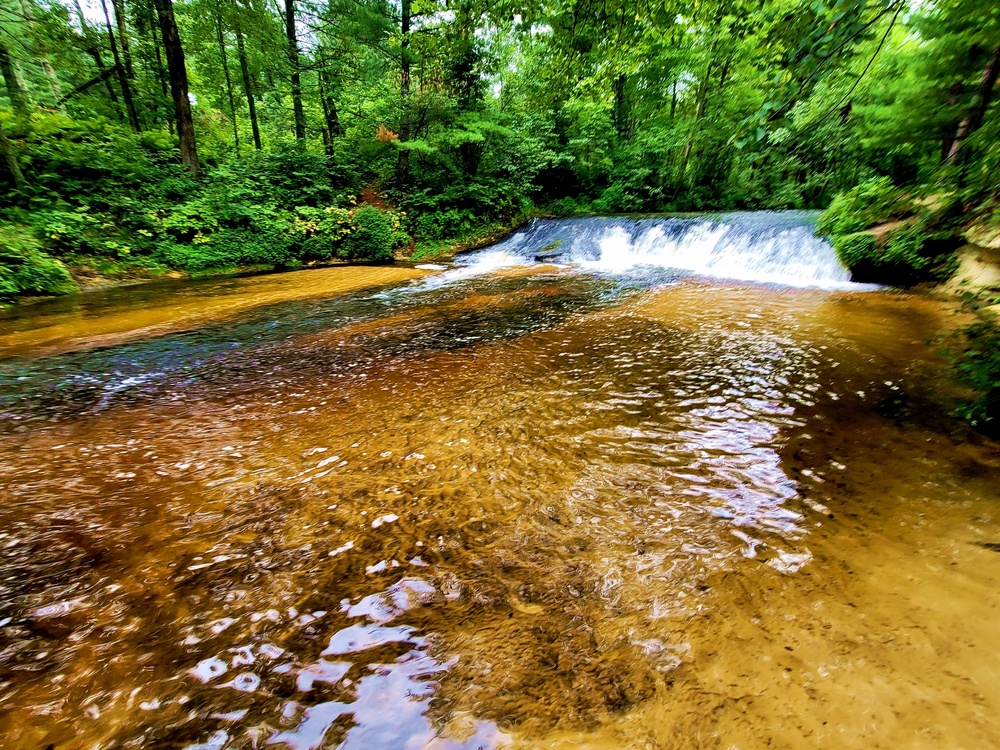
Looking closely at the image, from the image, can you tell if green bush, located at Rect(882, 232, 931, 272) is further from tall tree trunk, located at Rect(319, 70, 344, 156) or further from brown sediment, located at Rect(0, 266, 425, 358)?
tall tree trunk, located at Rect(319, 70, 344, 156)

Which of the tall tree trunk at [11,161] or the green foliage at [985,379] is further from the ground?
the tall tree trunk at [11,161]

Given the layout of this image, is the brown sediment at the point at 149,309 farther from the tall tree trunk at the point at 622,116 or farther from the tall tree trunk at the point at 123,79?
the tall tree trunk at the point at 622,116

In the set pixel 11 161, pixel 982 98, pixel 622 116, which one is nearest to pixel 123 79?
pixel 11 161

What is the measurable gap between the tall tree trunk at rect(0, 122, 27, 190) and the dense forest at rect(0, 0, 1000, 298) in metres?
0.06

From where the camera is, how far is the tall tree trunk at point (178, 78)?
36.1ft

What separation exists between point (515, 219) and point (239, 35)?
10629 millimetres

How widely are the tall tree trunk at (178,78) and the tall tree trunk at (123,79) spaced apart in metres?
4.24

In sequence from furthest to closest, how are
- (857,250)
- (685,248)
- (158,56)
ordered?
1. (158,56)
2. (685,248)
3. (857,250)

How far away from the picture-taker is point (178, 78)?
1135 cm

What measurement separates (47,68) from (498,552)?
23.3 meters

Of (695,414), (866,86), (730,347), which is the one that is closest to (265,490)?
(695,414)

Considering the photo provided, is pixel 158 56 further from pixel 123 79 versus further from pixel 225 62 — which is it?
pixel 225 62

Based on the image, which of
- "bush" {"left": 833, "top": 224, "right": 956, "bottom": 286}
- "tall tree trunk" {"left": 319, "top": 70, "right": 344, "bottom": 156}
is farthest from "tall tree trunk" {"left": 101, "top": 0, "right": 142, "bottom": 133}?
"bush" {"left": 833, "top": 224, "right": 956, "bottom": 286}

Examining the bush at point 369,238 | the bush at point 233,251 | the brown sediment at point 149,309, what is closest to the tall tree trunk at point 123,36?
the bush at point 233,251
